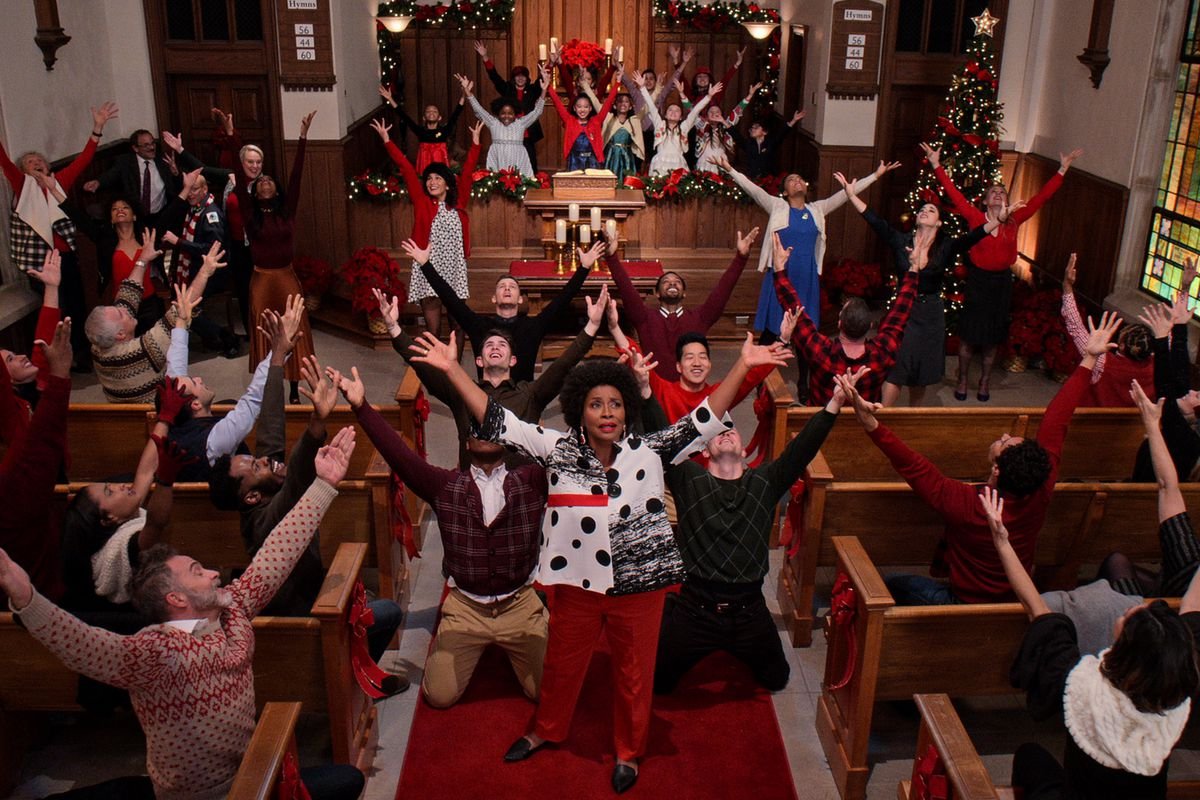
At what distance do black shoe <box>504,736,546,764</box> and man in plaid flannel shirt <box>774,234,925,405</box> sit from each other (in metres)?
2.64

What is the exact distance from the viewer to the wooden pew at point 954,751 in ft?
11.4

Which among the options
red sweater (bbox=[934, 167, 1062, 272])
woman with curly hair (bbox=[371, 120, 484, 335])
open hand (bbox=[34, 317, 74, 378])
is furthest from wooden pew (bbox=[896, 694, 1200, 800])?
woman with curly hair (bbox=[371, 120, 484, 335])

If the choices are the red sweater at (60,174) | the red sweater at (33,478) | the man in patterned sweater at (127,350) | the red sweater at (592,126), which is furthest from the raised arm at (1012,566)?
the red sweater at (592,126)

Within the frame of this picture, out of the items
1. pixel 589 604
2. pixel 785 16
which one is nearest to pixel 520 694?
pixel 589 604

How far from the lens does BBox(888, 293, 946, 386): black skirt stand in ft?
25.8

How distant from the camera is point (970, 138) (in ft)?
32.4

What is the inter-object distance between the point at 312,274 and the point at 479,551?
652 cm

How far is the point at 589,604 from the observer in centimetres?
424

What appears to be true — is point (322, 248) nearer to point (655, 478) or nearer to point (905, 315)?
point (905, 315)

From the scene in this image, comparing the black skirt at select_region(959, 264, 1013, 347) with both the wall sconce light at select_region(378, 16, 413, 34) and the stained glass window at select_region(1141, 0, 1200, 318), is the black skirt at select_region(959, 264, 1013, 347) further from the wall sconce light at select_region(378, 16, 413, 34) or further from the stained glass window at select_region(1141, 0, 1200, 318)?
the wall sconce light at select_region(378, 16, 413, 34)

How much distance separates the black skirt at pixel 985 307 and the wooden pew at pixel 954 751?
550 centimetres

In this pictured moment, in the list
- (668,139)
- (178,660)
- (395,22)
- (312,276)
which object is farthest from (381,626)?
(395,22)

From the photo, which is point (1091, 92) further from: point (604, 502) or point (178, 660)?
point (178, 660)

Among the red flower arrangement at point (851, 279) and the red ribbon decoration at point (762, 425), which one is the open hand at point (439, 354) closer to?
the red ribbon decoration at point (762, 425)
